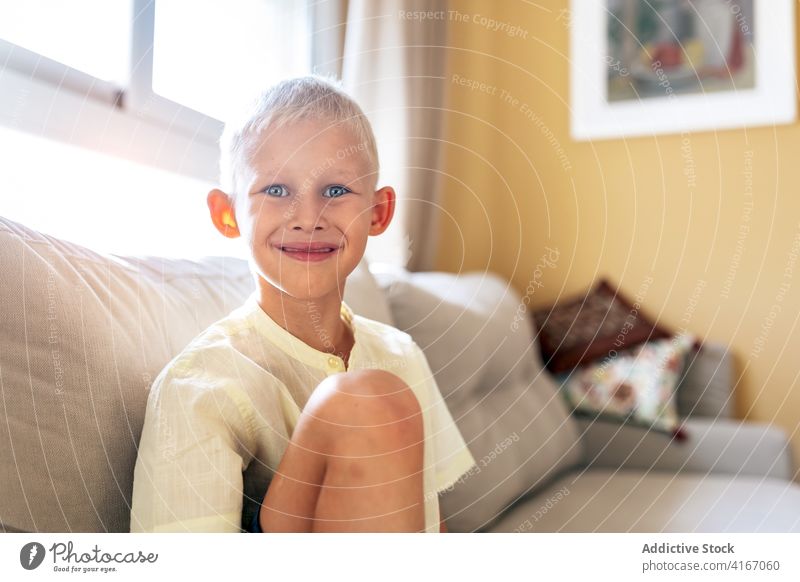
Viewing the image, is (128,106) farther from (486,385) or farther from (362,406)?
(486,385)

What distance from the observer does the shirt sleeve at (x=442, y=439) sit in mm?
545

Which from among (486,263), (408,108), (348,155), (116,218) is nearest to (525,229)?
(486,263)

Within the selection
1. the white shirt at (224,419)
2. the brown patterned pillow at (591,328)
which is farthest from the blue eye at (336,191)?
the brown patterned pillow at (591,328)

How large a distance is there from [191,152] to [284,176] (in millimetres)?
101

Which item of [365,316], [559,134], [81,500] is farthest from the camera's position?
[559,134]

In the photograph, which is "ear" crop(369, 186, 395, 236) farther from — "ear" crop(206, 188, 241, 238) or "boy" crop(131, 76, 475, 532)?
"ear" crop(206, 188, 241, 238)

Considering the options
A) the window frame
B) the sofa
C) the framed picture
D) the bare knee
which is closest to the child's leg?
the bare knee

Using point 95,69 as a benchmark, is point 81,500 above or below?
below

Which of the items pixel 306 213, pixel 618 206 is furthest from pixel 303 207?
pixel 618 206

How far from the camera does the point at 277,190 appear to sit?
0.48m

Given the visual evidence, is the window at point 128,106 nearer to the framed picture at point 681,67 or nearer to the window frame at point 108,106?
the window frame at point 108,106

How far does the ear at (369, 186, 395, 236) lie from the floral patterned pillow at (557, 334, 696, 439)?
0.62 m
